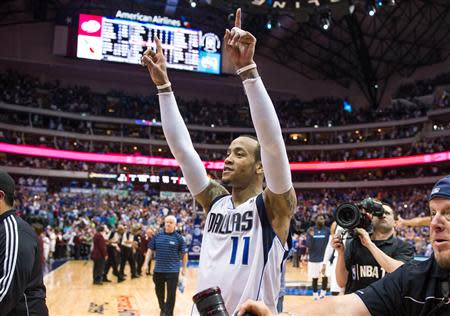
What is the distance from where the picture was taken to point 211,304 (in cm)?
133

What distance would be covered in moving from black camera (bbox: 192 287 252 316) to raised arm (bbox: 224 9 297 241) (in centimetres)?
92

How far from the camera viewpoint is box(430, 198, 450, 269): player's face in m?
1.89

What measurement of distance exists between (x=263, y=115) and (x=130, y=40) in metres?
30.9

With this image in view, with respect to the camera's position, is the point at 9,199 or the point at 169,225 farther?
the point at 169,225

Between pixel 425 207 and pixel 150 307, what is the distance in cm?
2456

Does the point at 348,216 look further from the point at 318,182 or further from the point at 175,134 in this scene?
the point at 318,182

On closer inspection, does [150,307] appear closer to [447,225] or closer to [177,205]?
[447,225]

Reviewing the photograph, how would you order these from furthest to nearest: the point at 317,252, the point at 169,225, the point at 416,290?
the point at 317,252
the point at 169,225
the point at 416,290

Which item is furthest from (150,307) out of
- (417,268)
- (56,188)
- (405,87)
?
(405,87)

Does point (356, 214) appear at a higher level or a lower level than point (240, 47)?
lower

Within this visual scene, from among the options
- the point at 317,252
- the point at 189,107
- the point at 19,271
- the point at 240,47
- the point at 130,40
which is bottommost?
the point at 317,252

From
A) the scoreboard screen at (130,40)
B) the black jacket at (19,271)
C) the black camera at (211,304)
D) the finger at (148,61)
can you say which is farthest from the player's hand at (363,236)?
the scoreboard screen at (130,40)

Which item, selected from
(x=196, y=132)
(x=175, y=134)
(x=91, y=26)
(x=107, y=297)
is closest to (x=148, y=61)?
(x=175, y=134)

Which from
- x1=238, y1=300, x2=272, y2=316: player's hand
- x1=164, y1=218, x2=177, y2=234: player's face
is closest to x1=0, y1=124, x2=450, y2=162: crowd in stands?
x1=164, y1=218, x2=177, y2=234: player's face
